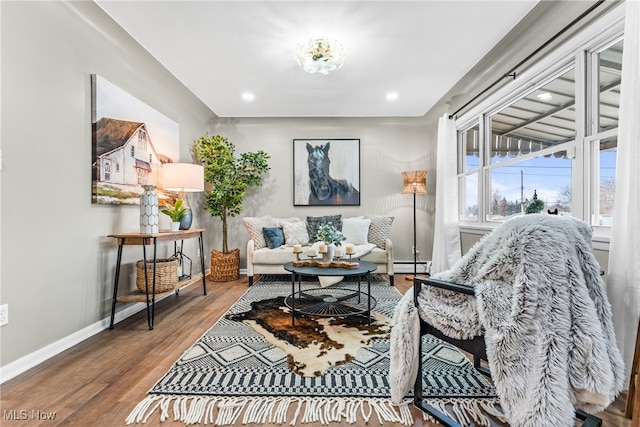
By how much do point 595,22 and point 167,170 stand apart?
366cm

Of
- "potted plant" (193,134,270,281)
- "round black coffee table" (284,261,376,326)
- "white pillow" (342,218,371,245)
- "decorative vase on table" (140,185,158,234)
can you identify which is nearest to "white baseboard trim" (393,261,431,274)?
"white pillow" (342,218,371,245)

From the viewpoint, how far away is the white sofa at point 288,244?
3996mm

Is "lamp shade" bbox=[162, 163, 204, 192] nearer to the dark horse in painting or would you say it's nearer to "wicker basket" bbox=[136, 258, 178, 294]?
"wicker basket" bbox=[136, 258, 178, 294]

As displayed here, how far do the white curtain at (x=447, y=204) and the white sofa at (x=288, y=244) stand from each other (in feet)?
2.22

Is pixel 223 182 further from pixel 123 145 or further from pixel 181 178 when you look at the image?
pixel 123 145

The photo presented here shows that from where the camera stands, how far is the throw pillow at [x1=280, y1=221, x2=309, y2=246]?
14.3ft

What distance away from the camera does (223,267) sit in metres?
4.29

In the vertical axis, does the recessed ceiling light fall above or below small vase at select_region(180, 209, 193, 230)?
above

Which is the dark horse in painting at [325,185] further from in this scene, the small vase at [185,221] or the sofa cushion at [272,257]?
the small vase at [185,221]

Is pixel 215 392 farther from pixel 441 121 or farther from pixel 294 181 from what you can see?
pixel 441 121

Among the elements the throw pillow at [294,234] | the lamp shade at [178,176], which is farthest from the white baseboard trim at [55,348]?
the throw pillow at [294,234]

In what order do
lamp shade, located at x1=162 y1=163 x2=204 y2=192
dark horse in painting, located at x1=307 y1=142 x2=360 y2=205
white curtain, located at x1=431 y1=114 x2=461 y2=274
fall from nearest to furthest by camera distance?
lamp shade, located at x1=162 y1=163 x2=204 y2=192 < white curtain, located at x1=431 y1=114 x2=461 y2=274 < dark horse in painting, located at x1=307 y1=142 x2=360 y2=205

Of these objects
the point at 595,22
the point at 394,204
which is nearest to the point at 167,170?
the point at 394,204

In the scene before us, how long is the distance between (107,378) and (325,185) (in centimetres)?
373
